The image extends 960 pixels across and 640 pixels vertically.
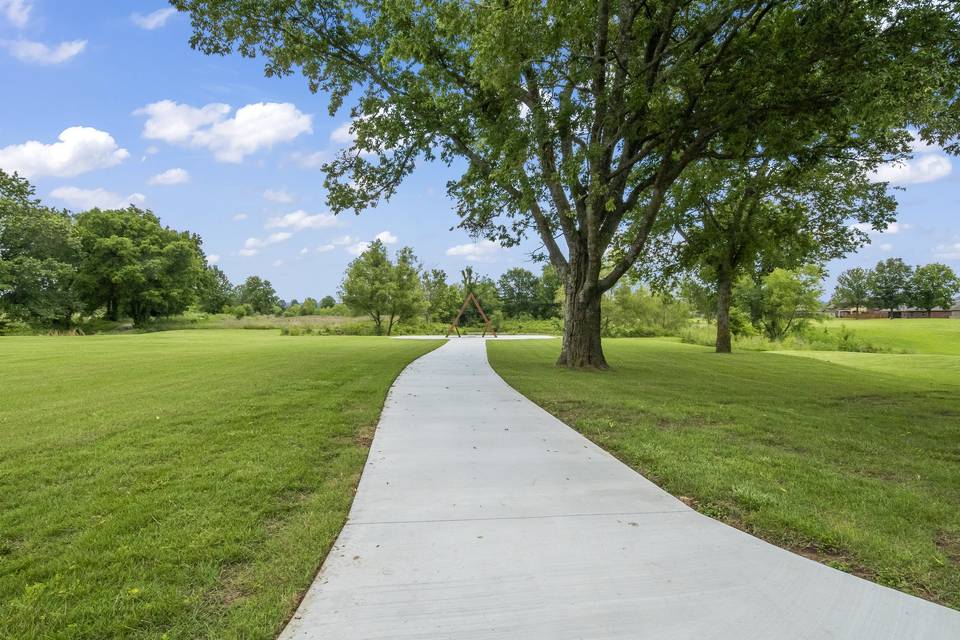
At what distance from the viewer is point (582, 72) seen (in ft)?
30.6

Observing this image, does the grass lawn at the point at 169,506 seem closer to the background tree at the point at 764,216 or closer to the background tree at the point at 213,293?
the background tree at the point at 764,216

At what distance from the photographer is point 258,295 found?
79.1 meters

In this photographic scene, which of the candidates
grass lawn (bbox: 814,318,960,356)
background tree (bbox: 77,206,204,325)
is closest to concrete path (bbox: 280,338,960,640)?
grass lawn (bbox: 814,318,960,356)

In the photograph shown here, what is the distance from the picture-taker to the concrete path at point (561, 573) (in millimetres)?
2072

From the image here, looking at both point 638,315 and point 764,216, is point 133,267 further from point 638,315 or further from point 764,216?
point 764,216

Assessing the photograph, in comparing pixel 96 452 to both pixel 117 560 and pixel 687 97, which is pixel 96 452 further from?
pixel 687 97

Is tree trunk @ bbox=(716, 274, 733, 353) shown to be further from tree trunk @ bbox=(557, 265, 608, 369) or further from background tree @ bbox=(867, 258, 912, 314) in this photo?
background tree @ bbox=(867, 258, 912, 314)

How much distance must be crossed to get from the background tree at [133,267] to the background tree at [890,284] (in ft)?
361

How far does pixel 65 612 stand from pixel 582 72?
1020cm

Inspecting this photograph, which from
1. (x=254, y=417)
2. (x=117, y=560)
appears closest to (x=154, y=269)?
(x=254, y=417)

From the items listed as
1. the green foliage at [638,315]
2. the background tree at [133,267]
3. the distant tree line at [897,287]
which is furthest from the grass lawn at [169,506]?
the distant tree line at [897,287]

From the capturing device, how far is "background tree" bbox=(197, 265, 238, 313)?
5242 centimetres

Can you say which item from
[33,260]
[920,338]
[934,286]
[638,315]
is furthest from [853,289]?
[33,260]

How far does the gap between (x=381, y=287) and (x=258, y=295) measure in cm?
5340
